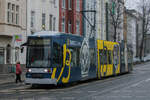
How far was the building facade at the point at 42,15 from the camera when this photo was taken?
1662 inches

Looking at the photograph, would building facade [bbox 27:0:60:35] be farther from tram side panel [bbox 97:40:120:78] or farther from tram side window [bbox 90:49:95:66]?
tram side window [bbox 90:49:95:66]

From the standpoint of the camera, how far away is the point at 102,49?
30.6 meters

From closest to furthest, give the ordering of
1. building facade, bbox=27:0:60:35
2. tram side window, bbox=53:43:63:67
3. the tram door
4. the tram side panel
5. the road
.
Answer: the road, tram side window, bbox=53:43:63:67, the tram side panel, the tram door, building facade, bbox=27:0:60:35

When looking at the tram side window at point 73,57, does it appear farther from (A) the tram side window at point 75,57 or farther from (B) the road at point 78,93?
(B) the road at point 78,93

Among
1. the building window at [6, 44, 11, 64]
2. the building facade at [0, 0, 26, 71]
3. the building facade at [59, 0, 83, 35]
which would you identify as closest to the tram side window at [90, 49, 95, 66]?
the building facade at [0, 0, 26, 71]

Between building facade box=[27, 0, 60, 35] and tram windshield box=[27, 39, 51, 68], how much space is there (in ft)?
65.2

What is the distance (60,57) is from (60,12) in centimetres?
2913

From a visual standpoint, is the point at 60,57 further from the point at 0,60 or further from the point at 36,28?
the point at 36,28

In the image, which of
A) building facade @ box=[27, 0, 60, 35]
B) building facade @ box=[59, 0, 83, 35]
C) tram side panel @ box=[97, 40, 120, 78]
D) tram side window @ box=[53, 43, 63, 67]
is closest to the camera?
tram side window @ box=[53, 43, 63, 67]

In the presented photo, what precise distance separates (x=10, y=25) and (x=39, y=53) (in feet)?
53.7

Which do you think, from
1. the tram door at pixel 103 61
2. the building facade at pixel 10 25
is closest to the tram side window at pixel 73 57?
the tram door at pixel 103 61

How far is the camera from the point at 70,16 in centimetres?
5325

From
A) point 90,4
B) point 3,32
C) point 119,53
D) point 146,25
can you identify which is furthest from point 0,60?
point 146,25

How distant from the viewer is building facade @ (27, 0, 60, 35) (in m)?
42.2
